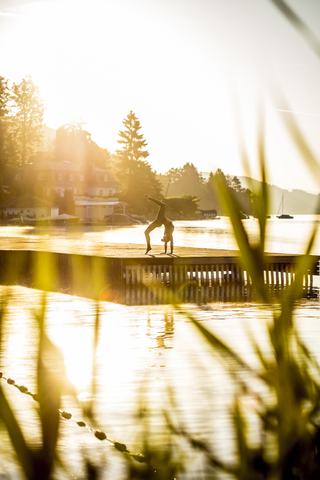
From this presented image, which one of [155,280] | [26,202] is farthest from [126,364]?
[26,202]

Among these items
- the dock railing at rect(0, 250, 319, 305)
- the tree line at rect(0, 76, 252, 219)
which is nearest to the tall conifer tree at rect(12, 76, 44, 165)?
the tree line at rect(0, 76, 252, 219)

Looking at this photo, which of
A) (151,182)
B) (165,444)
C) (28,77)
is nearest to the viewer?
(165,444)

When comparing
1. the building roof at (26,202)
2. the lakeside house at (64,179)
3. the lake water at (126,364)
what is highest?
the lakeside house at (64,179)

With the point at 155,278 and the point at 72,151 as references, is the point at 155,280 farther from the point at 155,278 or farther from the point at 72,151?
the point at 72,151

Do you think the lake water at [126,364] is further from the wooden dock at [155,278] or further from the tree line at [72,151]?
the tree line at [72,151]

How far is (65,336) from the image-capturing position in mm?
14383

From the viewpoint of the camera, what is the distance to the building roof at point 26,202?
9688cm

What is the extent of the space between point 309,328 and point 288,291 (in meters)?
14.4

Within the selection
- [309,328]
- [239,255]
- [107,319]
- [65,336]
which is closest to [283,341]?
[239,255]

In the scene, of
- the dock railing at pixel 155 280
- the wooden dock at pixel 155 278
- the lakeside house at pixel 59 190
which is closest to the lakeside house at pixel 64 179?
the lakeside house at pixel 59 190

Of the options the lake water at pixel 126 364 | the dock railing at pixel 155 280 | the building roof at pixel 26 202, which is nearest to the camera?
the lake water at pixel 126 364

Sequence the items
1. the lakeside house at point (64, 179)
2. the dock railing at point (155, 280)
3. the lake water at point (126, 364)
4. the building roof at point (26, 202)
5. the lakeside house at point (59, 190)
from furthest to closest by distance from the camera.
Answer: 1. the lakeside house at point (64, 179)
2. the lakeside house at point (59, 190)
3. the building roof at point (26, 202)
4. the dock railing at point (155, 280)
5. the lake water at point (126, 364)

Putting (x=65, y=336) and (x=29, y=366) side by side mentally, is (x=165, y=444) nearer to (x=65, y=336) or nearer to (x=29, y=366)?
(x=29, y=366)

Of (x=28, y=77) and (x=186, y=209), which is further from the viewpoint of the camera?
(x=186, y=209)
